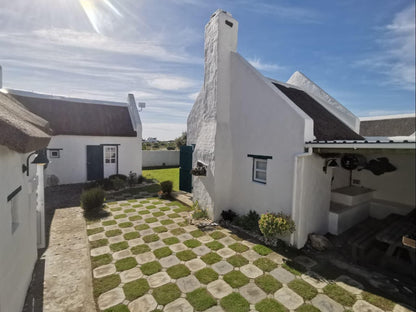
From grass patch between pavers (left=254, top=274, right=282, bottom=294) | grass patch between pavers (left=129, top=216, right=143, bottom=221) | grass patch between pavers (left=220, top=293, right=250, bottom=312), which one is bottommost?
grass patch between pavers (left=220, top=293, right=250, bottom=312)

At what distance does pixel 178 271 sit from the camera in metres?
5.55

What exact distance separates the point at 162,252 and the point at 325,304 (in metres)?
4.48

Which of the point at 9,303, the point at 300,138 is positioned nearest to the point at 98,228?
the point at 9,303

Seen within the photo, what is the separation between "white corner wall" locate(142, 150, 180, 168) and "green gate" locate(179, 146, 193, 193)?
11908mm

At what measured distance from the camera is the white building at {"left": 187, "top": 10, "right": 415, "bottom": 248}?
7012 mm

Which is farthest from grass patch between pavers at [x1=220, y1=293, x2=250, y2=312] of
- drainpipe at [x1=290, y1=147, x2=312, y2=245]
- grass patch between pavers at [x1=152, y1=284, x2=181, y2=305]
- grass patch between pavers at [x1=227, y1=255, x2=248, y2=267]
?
drainpipe at [x1=290, y1=147, x2=312, y2=245]

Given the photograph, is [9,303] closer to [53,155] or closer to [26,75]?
[26,75]

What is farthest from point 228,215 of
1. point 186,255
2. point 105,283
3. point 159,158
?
point 159,158

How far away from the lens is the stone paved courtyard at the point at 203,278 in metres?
4.54

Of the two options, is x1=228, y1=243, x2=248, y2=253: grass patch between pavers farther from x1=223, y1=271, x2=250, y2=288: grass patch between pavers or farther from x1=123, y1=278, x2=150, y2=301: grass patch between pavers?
x1=123, y1=278, x2=150, y2=301: grass patch between pavers

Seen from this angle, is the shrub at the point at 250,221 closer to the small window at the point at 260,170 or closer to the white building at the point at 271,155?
the white building at the point at 271,155

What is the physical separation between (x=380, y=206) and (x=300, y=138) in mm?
6780

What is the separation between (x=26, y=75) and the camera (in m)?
9.11

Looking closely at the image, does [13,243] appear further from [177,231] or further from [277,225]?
[277,225]
